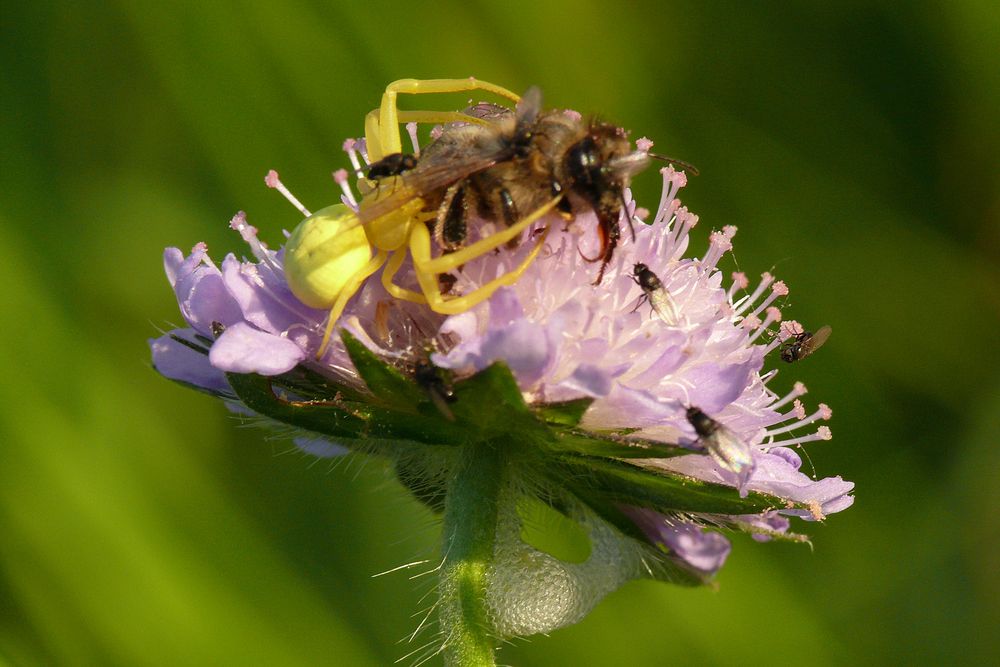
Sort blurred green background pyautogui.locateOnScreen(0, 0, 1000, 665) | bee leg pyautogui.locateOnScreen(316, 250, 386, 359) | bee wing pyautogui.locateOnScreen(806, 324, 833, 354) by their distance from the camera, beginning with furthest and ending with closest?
blurred green background pyautogui.locateOnScreen(0, 0, 1000, 665), bee wing pyautogui.locateOnScreen(806, 324, 833, 354), bee leg pyautogui.locateOnScreen(316, 250, 386, 359)

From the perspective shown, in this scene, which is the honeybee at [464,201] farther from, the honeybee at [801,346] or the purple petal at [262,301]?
the honeybee at [801,346]

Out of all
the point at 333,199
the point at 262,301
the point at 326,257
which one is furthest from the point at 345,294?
the point at 333,199

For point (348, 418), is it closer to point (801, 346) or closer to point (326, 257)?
point (326, 257)

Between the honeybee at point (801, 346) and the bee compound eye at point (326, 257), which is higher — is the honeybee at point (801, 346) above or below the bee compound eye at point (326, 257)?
below

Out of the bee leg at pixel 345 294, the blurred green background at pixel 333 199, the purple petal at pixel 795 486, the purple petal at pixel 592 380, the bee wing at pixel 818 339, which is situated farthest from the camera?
the blurred green background at pixel 333 199

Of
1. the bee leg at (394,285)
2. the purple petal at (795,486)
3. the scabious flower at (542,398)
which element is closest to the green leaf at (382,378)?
the scabious flower at (542,398)

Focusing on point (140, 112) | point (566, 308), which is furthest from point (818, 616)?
point (140, 112)

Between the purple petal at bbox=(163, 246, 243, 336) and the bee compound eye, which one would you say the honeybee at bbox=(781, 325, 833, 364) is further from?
the purple petal at bbox=(163, 246, 243, 336)

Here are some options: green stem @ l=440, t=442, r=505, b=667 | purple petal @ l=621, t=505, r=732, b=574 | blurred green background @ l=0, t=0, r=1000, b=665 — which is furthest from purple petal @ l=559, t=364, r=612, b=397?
blurred green background @ l=0, t=0, r=1000, b=665
